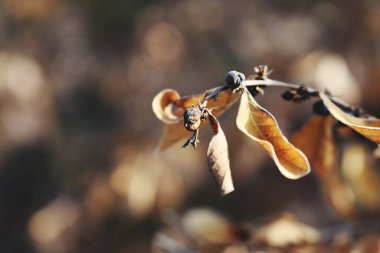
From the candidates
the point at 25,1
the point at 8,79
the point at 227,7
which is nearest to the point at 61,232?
the point at 8,79

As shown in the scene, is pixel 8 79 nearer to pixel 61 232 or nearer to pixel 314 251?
pixel 61 232

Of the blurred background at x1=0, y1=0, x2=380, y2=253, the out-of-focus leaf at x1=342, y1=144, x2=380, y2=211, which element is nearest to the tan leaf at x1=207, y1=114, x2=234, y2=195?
the out-of-focus leaf at x1=342, y1=144, x2=380, y2=211

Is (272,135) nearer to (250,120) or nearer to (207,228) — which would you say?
(250,120)

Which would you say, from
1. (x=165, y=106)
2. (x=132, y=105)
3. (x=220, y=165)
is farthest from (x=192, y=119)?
(x=132, y=105)

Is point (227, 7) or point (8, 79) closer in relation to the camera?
point (8, 79)

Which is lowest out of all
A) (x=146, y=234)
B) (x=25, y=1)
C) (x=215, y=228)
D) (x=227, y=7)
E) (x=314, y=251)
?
(x=314, y=251)

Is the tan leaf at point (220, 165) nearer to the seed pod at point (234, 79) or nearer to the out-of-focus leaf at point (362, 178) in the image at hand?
the seed pod at point (234, 79)

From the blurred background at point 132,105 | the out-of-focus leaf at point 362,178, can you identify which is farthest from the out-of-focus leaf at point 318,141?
the blurred background at point 132,105
